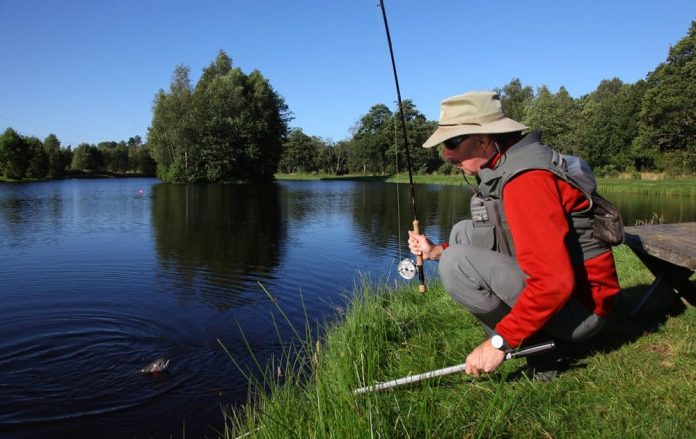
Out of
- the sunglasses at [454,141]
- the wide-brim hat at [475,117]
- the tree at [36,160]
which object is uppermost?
the tree at [36,160]

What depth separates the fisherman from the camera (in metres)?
2.28

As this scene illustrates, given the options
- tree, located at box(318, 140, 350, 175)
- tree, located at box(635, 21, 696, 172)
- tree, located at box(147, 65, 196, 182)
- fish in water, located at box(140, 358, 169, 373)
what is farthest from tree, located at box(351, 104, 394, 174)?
fish in water, located at box(140, 358, 169, 373)

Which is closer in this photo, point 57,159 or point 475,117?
point 475,117

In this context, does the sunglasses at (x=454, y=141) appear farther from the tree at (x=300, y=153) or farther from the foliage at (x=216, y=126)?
the tree at (x=300, y=153)

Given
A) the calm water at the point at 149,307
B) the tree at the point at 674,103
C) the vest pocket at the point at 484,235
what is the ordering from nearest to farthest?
the vest pocket at the point at 484,235
the calm water at the point at 149,307
the tree at the point at 674,103

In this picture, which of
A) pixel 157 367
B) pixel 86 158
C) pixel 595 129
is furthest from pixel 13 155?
pixel 595 129

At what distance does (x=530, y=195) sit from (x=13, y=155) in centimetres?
7851

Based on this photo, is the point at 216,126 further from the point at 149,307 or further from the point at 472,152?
the point at 472,152

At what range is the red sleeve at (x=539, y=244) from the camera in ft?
7.36

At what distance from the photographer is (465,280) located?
279cm

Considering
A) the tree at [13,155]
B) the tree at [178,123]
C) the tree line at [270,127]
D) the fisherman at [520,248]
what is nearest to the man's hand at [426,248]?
the fisherman at [520,248]

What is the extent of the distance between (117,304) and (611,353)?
7111 millimetres

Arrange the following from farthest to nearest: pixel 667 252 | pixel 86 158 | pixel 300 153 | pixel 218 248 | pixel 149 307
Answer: pixel 86 158
pixel 300 153
pixel 218 248
pixel 149 307
pixel 667 252

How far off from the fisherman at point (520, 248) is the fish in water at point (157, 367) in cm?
374
